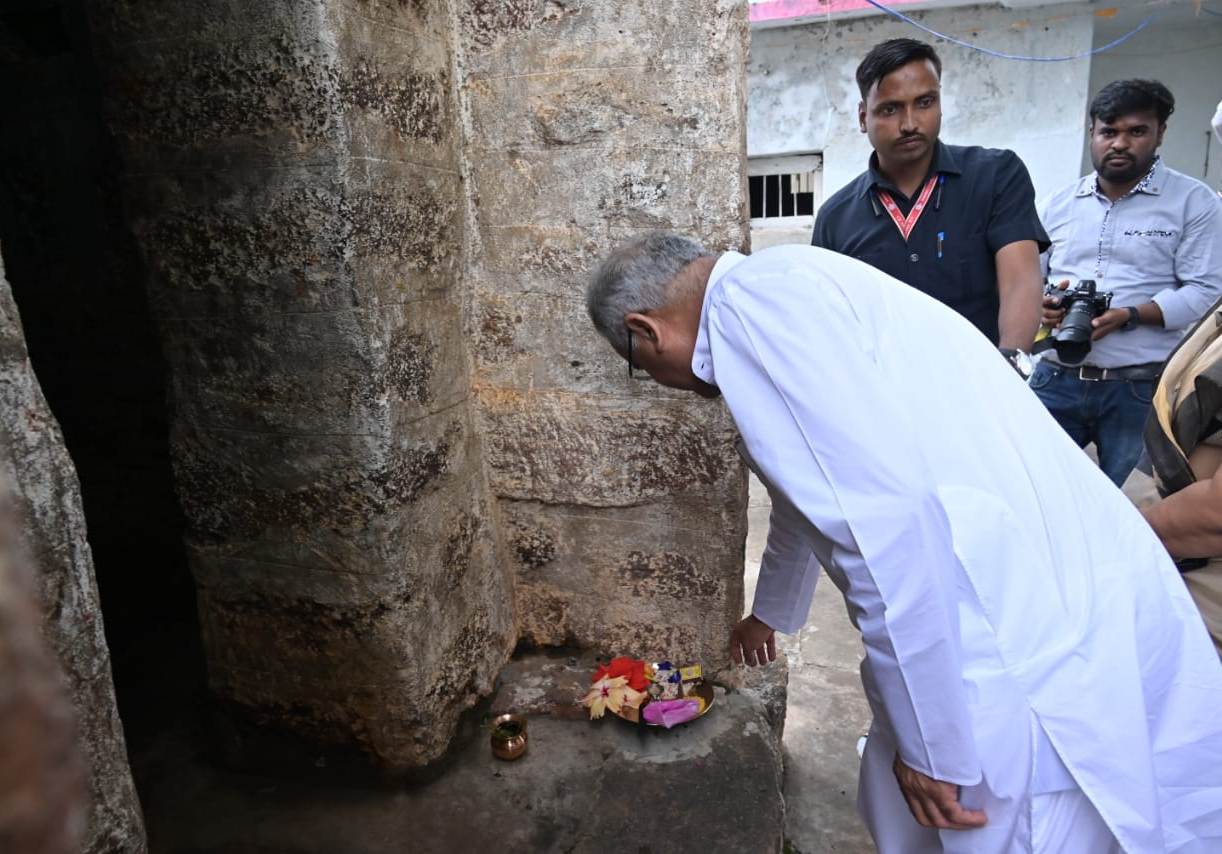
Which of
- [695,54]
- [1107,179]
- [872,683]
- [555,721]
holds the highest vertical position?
[695,54]

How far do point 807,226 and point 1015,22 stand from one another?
258 centimetres

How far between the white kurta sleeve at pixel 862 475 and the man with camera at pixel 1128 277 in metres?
2.04

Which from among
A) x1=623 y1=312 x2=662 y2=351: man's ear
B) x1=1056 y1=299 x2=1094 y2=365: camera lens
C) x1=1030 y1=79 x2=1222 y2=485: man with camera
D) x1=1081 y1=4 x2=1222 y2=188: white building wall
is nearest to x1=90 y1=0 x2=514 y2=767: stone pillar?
x1=623 y1=312 x2=662 y2=351: man's ear

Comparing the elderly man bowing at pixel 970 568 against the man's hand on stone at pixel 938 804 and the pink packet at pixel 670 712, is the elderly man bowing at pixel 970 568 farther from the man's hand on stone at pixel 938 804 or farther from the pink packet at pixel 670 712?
the pink packet at pixel 670 712

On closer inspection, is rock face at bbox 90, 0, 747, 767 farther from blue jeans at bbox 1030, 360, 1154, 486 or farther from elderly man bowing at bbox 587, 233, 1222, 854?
blue jeans at bbox 1030, 360, 1154, 486

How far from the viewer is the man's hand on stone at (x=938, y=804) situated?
4.12 feet

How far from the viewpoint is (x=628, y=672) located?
222cm

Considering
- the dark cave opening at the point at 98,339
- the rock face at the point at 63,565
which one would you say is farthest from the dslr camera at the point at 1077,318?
the dark cave opening at the point at 98,339

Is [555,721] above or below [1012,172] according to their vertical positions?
below

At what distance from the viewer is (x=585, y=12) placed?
1896mm

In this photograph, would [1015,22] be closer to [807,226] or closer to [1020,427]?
[807,226]

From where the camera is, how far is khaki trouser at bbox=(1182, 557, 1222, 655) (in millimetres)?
1494

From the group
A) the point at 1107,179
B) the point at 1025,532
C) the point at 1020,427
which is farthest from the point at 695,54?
the point at 1107,179

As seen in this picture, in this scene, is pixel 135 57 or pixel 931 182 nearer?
pixel 135 57
